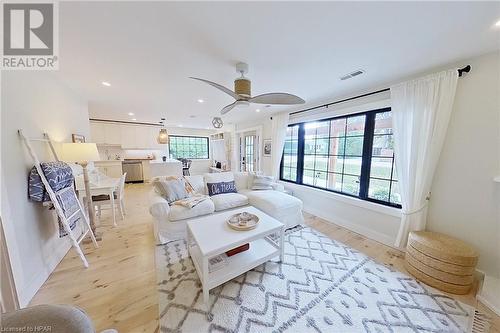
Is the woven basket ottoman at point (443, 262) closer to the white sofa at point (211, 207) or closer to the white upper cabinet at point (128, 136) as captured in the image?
the white sofa at point (211, 207)

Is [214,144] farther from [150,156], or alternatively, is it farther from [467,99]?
[467,99]

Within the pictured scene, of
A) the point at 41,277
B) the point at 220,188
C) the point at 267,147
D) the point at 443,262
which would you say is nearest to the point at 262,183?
the point at 220,188

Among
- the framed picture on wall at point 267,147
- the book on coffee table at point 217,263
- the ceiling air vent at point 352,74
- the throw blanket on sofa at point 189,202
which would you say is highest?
the ceiling air vent at point 352,74

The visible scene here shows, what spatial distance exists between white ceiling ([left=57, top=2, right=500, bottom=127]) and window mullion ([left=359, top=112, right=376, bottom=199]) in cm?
54

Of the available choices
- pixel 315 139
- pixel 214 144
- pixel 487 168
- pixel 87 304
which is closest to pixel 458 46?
pixel 487 168

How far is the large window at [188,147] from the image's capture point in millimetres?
7438

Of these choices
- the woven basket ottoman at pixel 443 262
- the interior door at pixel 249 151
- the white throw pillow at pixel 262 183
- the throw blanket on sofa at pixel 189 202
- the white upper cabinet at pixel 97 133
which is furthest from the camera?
the white upper cabinet at pixel 97 133

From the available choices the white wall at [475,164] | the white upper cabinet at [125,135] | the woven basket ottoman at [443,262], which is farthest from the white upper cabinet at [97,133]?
the white wall at [475,164]

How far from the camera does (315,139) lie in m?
3.57

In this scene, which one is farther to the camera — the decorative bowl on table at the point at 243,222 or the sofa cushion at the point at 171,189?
Result: the sofa cushion at the point at 171,189

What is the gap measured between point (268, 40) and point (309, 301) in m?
2.27

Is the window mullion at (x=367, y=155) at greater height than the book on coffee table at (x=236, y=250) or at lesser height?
greater

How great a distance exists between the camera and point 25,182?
5.41 ft

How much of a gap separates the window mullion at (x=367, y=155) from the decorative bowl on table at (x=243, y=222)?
6.09ft
